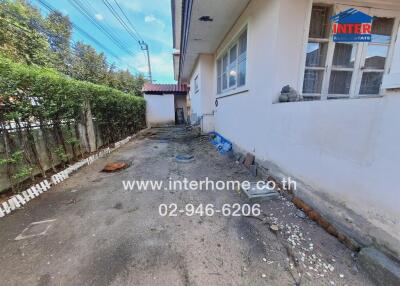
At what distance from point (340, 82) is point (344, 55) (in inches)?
16.0

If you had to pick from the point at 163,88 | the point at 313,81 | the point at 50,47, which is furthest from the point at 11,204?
the point at 50,47

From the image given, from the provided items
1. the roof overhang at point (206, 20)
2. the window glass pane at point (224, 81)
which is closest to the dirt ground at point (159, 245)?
the roof overhang at point (206, 20)

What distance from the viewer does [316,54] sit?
2.79 metres

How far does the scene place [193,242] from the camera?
5.81ft

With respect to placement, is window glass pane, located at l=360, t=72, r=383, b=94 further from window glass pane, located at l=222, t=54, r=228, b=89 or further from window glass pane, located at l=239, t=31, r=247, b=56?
window glass pane, located at l=222, t=54, r=228, b=89

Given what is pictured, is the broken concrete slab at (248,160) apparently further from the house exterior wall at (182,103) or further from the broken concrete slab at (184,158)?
the house exterior wall at (182,103)

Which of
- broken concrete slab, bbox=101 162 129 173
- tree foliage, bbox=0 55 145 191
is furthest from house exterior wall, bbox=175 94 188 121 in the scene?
broken concrete slab, bbox=101 162 129 173

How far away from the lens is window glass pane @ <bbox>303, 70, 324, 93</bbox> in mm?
2828

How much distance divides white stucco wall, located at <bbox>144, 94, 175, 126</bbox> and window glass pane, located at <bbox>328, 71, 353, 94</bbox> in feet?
35.6

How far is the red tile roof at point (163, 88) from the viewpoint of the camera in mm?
12492

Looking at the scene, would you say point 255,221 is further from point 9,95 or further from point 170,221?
point 9,95

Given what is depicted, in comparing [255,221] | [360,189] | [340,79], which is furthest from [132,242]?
[340,79]

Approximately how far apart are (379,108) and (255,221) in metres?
1.55

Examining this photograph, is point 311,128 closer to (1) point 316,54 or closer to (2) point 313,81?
(2) point 313,81
